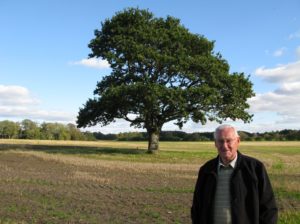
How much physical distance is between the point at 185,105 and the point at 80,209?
86.5 feet

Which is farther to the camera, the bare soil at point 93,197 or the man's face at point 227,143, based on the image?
the bare soil at point 93,197

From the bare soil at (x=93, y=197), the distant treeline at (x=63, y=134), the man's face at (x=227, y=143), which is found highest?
the distant treeline at (x=63, y=134)

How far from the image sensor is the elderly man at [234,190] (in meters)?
5.28

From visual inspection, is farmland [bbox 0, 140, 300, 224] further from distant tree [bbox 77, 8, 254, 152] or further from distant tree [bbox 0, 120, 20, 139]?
distant tree [bbox 0, 120, 20, 139]

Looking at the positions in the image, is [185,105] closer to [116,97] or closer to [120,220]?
[116,97]

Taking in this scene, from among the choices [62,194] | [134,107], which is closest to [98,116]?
[134,107]

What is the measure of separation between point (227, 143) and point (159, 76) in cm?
3630

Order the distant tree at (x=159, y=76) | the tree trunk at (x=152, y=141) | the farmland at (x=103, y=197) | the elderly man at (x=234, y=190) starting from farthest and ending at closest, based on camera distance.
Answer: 1. the tree trunk at (x=152, y=141)
2. the distant tree at (x=159, y=76)
3. the farmland at (x=103, y=197)
4. the elderly man at (x=234, y=190)

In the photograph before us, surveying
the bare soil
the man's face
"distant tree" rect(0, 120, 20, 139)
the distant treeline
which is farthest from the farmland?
"distant tree" rect(0, 120, 20, 139)

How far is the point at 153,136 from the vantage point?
43906mm

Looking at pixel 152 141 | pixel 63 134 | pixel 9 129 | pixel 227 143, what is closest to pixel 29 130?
pixel 9 129

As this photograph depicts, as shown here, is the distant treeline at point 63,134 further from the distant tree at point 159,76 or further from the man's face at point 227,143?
the man's face at point 227,143

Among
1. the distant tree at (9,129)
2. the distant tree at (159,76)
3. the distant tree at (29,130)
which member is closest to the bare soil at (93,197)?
the distant tree at (159,76)

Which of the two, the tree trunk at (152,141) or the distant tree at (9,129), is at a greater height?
the distant tree at (9,129)
